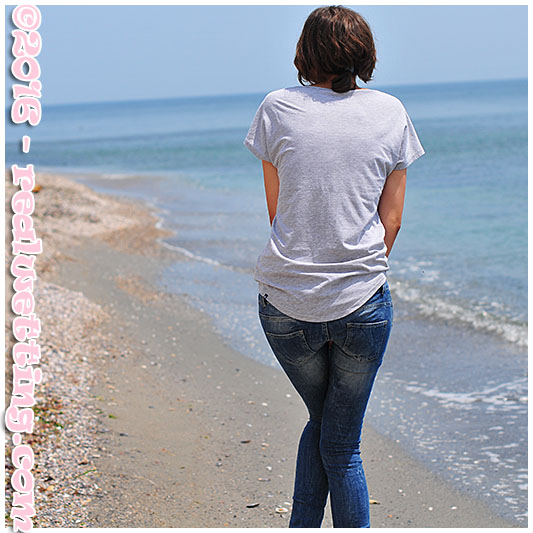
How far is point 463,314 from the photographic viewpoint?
27.5ft

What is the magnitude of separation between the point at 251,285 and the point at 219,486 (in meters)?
5.72

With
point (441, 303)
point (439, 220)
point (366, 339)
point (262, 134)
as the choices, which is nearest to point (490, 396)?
point (441, 303)

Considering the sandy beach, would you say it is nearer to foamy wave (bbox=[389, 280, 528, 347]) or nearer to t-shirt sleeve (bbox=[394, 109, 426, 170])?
t-shirt sleeve (bbox=[394, 109, 426, 170])

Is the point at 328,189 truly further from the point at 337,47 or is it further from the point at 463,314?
the point at 463,314

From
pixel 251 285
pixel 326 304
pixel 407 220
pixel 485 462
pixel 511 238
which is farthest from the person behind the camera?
pixel 407 220

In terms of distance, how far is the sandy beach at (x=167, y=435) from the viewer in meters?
3.78

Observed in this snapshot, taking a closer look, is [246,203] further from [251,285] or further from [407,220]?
[251,285]

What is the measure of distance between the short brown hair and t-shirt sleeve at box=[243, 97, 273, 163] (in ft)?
0.71

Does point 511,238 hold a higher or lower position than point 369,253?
lower

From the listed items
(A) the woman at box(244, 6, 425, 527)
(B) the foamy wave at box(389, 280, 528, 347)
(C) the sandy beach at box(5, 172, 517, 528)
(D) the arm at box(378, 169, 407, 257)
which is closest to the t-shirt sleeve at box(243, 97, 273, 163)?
(A) the woman at box(244, 6, 425, 527)

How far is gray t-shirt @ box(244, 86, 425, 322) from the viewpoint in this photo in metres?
2.27

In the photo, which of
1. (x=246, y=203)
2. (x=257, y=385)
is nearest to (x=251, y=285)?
(x=257, y=385)

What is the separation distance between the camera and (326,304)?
2.29 metres

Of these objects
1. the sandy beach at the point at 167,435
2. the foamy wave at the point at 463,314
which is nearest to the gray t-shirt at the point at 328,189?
the sandy beach at the point at 167,435
